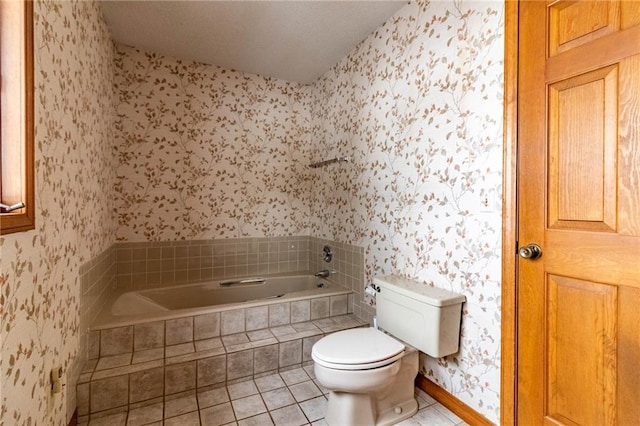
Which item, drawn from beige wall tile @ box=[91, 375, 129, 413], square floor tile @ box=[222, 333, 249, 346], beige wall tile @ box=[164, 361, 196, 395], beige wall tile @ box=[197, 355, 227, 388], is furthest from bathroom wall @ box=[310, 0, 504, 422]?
beige wall tile @ box=[91, 375, 129, 413]

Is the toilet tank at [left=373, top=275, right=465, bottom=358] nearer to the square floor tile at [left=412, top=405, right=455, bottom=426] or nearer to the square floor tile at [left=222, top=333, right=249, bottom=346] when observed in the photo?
the square floor tile at [left=412, top=405, right=455, bottom=426]

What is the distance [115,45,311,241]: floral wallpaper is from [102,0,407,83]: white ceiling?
0.76 feet

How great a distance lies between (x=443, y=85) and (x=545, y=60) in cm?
53

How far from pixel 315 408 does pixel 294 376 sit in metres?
0.34

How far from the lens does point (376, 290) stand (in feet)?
6.47

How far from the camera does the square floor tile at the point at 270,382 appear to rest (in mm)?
1891

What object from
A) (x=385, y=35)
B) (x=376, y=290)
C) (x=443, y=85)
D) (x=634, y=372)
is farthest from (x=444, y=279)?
(x=385, y=35)

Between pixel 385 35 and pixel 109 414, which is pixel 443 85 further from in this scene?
pixel 109 414

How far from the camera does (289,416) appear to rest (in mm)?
1636

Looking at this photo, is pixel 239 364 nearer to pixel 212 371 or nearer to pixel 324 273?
pixel 212 371

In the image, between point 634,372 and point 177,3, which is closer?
point 634,372

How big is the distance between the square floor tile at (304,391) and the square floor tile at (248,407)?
0.21m

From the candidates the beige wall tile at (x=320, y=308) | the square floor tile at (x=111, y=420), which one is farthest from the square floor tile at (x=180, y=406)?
the beige wall tile at (x=320, y=308)

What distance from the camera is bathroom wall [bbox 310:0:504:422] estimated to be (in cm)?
147
